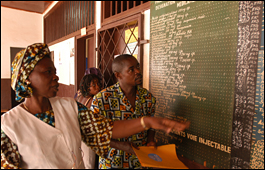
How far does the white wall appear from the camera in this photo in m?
6.45

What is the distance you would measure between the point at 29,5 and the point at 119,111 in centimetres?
695

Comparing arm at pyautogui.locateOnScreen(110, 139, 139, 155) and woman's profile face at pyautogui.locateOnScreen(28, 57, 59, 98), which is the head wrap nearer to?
woman's profile face at pyautogui.locateOnScreen(28, 57, 59, 98)

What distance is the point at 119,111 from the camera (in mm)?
1600

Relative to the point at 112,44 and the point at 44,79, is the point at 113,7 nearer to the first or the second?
the point at 112,44

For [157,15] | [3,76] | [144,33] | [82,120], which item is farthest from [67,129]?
[3,76]

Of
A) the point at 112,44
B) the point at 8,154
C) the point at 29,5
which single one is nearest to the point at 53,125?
the point at 8,154

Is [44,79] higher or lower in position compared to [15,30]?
lower

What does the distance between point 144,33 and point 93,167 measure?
A: 1.74 metres

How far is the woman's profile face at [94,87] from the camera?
2586 mm

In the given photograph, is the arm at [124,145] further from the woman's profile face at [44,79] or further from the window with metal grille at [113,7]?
the window with metal grille at [113,7]

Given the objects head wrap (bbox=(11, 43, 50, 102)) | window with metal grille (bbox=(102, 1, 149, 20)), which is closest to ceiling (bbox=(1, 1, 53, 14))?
window with metal grille (bbox=(102, 1, 149, 20))

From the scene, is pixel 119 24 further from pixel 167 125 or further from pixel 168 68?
pixel 167 125

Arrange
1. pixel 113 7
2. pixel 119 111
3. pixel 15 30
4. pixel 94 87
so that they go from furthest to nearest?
pixel 15 30 → pixel 113 7 → pixel 94 87 → pixel 119 111

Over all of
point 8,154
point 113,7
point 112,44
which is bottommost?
point 8,154
